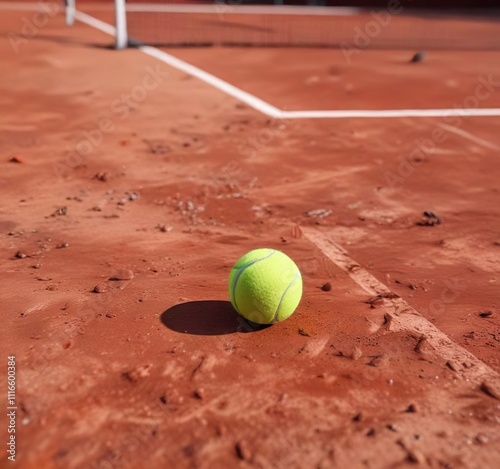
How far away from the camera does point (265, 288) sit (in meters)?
4.55

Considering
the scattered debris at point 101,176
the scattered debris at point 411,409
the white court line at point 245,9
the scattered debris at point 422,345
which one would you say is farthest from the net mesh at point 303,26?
Answer: the scattered debris at point 411,409

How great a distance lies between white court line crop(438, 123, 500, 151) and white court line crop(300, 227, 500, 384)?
3999mm

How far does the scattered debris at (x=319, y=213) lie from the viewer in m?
6.77

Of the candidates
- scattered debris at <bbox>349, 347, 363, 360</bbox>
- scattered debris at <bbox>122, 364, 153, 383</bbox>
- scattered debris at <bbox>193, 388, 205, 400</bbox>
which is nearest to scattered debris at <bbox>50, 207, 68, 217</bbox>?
scattered debris at <bbox>122, 364, 153, 383</bbox>

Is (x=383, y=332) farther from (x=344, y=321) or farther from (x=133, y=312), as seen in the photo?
(x=133, y=312)

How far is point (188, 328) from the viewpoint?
183 inches

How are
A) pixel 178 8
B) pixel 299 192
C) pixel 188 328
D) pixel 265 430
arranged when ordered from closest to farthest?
pixel 265 430 → pixel 188 328 → pixel 299 192 → pixel 178 8

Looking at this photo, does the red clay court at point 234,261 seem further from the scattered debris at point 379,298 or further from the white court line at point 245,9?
the white court line at point 245,9

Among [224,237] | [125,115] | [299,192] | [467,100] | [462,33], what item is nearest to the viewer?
[224,237]

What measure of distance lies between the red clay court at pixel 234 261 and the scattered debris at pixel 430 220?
6 centimetres

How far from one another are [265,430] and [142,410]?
2.19 feet

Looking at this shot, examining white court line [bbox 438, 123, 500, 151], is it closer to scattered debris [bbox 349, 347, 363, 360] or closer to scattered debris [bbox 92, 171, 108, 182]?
scattered debris [bbox 92, 171, 108, 182]

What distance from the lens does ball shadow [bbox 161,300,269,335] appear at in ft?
15.2

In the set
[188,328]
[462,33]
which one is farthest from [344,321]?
[462,33]
